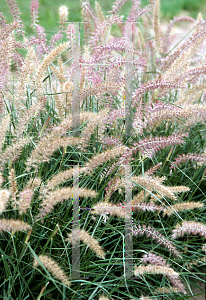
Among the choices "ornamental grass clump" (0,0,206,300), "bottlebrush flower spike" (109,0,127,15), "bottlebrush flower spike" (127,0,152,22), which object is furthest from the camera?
"bottlebrush flower spike" (127,0,152,22)

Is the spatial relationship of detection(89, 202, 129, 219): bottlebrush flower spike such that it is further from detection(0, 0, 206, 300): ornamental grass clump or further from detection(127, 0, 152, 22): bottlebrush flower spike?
detection(127, 0, 152, 22): bottlebrush flower spike

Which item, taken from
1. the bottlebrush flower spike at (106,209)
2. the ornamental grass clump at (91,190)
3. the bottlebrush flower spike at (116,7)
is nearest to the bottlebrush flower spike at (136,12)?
the ornamental grass clump at (91,190)

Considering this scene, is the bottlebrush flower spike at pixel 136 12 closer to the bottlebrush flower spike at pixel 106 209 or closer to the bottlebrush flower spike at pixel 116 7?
the bottlebrush flower spike at pixel 116 7

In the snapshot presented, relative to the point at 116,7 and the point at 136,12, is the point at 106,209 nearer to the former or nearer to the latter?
the point at 116,7

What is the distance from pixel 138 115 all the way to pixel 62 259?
56cm

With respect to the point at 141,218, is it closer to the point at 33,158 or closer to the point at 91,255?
the point at 91,255

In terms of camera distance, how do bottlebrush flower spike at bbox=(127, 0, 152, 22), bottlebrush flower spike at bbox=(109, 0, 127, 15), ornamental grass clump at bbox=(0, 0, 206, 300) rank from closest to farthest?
1. ornamental grass clump at bbox=(0, 0, 206, 300)
2. bottlebrush flower spike at bbox=(109, 0, 127, 15)
3. bottlebrush flower spike at bbox=(127, 0, 152, 22)

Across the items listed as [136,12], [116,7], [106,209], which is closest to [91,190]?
[106,209]

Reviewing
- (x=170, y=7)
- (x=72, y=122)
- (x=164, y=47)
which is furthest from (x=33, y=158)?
(x=170, y=7)

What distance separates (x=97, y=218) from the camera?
3.49 ft

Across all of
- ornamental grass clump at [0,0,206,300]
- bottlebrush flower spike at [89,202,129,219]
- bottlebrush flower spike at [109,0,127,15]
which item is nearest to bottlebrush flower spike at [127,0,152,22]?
ornamental grass clump at [0,0,206,300]

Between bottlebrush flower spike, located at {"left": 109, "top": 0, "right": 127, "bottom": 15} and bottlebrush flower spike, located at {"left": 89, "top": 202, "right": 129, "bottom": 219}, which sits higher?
bottlebrush flower spike, located at {"left": 109, "top": 0, "right": 127, "bottom": 15}

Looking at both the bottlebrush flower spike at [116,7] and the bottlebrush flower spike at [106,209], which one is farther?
the bottlebrush flower spike at [116,7]

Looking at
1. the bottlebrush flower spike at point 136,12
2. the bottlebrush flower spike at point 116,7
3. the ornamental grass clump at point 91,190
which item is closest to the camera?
the ornamental grass clump at point 91,190
